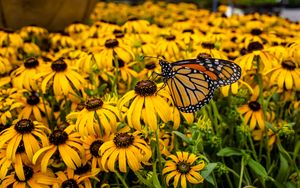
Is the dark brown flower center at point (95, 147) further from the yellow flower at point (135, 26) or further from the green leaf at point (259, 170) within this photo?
the yellow flower at point (135, 26)

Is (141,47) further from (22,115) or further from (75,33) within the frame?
(75,33)

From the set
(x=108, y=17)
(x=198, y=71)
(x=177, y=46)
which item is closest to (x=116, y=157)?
(x=198, y=71)

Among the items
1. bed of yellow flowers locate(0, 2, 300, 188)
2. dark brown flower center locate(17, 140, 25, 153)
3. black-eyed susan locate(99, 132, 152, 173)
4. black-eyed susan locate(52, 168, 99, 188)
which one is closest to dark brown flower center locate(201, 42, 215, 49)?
bed of yellow flowers locate(0, 2, 300, 188)

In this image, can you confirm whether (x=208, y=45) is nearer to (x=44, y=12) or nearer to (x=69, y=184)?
A: (x=69, y=184)

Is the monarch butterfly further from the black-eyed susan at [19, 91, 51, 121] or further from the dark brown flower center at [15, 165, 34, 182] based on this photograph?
the black-eyed susan at [19, 91, 51, 121]

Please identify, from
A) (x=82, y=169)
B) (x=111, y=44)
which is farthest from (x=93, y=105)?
(x=111, y=44)

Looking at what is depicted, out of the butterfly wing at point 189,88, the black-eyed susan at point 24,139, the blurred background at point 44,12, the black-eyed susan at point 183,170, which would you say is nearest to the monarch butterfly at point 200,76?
the butterfly wing at point 189,88
